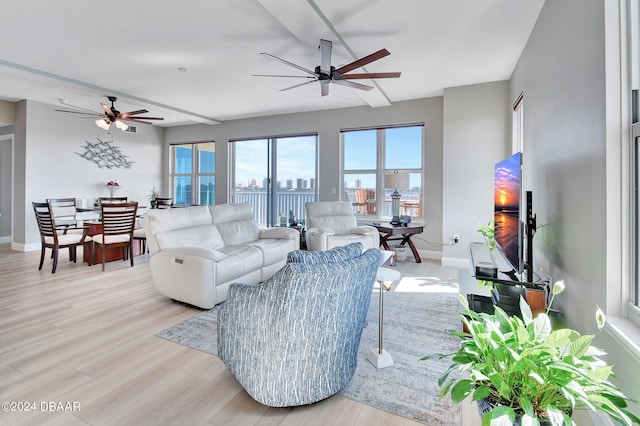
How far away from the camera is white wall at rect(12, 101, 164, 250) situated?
18.7 ft

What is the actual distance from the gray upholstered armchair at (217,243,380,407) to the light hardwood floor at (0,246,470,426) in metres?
0.17

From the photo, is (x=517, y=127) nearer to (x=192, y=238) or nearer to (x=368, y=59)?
(x=368, y=59)

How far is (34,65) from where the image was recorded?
4074mm

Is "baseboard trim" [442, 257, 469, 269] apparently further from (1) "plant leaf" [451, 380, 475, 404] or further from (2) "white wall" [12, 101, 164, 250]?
(2) "white wall" [12, 101, 164, 250]

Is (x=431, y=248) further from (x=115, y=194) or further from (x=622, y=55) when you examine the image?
(x=115, y=194)

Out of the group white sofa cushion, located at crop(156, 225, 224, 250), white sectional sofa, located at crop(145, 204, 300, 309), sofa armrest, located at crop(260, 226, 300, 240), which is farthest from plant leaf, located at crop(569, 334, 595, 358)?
sofa armrest, located at crop(260, 226, 300, 240)

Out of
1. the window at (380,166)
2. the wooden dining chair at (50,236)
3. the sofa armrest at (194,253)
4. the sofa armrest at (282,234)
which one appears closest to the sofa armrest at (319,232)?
the sofa armrest at (282,234)

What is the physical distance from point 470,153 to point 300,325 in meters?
4.23

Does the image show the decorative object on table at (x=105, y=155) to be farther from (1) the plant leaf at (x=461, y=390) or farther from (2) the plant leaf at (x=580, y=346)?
(2) the plant leaf at (x=580, y=346)

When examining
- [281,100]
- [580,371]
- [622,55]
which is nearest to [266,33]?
[281,100]

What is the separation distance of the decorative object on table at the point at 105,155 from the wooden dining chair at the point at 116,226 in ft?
9.48

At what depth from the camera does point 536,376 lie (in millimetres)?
818

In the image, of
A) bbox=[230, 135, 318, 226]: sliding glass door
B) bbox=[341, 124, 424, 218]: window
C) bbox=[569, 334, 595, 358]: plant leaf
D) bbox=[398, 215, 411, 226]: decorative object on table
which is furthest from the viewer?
bbox=[230, 135, 318, 226]: sliding glass door

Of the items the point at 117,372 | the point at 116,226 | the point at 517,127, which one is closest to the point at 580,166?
the point at 517,127
